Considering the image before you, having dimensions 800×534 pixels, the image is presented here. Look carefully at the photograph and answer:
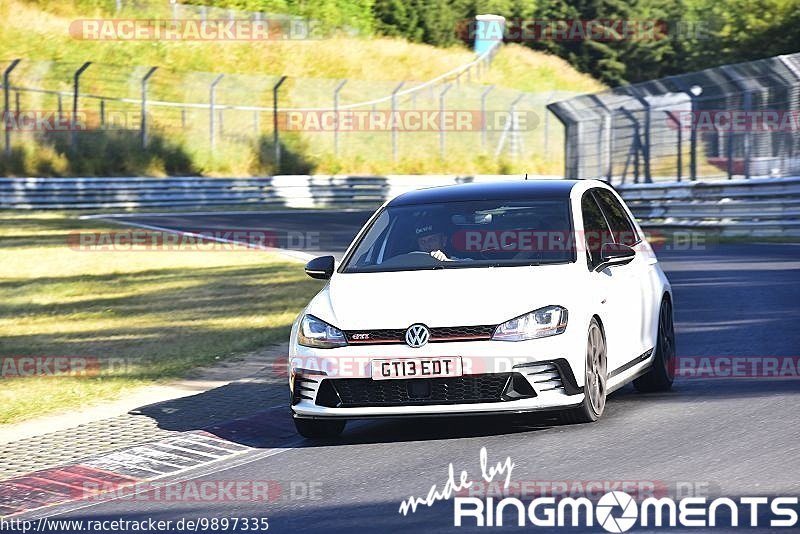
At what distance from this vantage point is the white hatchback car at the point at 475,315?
27.2 ft

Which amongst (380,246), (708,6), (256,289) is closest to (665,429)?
(380,246)

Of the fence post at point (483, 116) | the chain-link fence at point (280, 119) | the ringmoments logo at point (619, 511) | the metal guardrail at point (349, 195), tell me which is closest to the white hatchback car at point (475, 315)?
the ringmoments logo at point (619, 511)

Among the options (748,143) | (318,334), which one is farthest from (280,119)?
(318,334)

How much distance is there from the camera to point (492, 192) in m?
9.73

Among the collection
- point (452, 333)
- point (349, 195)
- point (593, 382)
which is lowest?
point (349, 195)

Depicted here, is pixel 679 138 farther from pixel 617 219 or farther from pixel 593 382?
pixel 593 382

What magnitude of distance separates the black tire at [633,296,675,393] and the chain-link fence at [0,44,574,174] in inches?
1242

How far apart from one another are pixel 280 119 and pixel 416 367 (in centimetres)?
4141

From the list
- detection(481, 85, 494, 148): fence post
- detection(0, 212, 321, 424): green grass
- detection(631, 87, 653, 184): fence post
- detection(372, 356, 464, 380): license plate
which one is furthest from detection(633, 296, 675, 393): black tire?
detection(481, 85, 494, 148): fence post

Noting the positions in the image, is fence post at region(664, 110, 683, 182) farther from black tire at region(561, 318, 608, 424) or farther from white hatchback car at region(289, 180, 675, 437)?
black tire at region(561, 318, 608, 424)

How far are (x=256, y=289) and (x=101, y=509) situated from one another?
1135cm

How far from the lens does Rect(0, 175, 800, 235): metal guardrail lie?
83.8 feet

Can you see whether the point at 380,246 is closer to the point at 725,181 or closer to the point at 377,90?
the point at 725,181

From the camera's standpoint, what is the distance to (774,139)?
26.1 m
